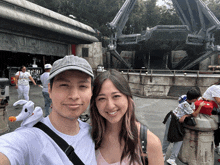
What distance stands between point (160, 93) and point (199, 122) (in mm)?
8467

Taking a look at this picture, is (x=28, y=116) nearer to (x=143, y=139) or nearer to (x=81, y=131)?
(x=81, y=131)

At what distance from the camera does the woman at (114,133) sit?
1.35 meters

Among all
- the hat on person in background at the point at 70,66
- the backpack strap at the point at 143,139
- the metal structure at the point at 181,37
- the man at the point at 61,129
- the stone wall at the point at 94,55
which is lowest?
the backpack strap at the point at 143,139

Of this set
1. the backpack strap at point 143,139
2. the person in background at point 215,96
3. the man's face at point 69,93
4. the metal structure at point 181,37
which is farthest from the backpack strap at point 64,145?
the metal structure at point 181,37

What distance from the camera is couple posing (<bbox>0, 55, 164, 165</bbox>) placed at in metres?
0.94

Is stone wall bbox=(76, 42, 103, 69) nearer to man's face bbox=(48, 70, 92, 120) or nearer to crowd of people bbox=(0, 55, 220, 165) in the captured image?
crowd of people bbox=(0, 55, 220, 165)

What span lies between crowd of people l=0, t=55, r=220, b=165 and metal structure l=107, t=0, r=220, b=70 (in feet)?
60.5

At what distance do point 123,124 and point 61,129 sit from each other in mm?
638

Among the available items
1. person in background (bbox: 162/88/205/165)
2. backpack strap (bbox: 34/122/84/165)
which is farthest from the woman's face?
person in background (bbox: 162/88/205/165)

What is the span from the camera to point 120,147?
1454 mm

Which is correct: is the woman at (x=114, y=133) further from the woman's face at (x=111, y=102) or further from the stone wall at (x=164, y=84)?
the stone wall at (x=164, y=84)

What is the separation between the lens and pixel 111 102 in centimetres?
133

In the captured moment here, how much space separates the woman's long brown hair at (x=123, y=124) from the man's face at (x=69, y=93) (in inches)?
11.3

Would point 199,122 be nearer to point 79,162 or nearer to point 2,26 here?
point 79,162
